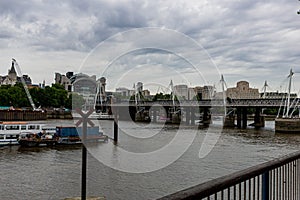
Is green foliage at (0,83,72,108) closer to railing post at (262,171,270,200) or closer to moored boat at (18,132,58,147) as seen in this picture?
moored boat at (18,132,58,147)

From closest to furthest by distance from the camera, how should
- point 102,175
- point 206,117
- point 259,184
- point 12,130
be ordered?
point 259,184 → point 102,175 → point 12,130 → point 206,117

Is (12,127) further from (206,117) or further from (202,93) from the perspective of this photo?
(202,93)

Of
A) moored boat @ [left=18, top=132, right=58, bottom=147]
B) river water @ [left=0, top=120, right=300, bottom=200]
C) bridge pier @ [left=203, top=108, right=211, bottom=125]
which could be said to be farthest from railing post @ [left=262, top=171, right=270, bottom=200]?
bridge pier @ [left=203, top=108, right=211, bottom=125]

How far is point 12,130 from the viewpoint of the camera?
33844 millimetres

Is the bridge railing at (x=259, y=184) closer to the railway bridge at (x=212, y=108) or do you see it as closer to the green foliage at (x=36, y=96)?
the railway bridge at (x=212, y=108)

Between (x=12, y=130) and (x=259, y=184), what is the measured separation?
110 ft

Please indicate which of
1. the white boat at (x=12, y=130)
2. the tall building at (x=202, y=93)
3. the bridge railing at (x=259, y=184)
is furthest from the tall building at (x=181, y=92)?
the bridge railing at (x=259, y=184)

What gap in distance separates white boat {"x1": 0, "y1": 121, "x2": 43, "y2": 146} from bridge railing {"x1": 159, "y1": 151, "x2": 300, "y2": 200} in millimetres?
31551

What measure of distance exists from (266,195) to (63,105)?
102054mm

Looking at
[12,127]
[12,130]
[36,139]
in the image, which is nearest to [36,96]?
[12,127]

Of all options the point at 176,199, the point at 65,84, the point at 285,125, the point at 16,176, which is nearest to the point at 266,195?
the point at 176,199

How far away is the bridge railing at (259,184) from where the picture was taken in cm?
196

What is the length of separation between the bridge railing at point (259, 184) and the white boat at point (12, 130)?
3155cm

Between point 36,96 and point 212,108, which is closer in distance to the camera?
point 212,108
